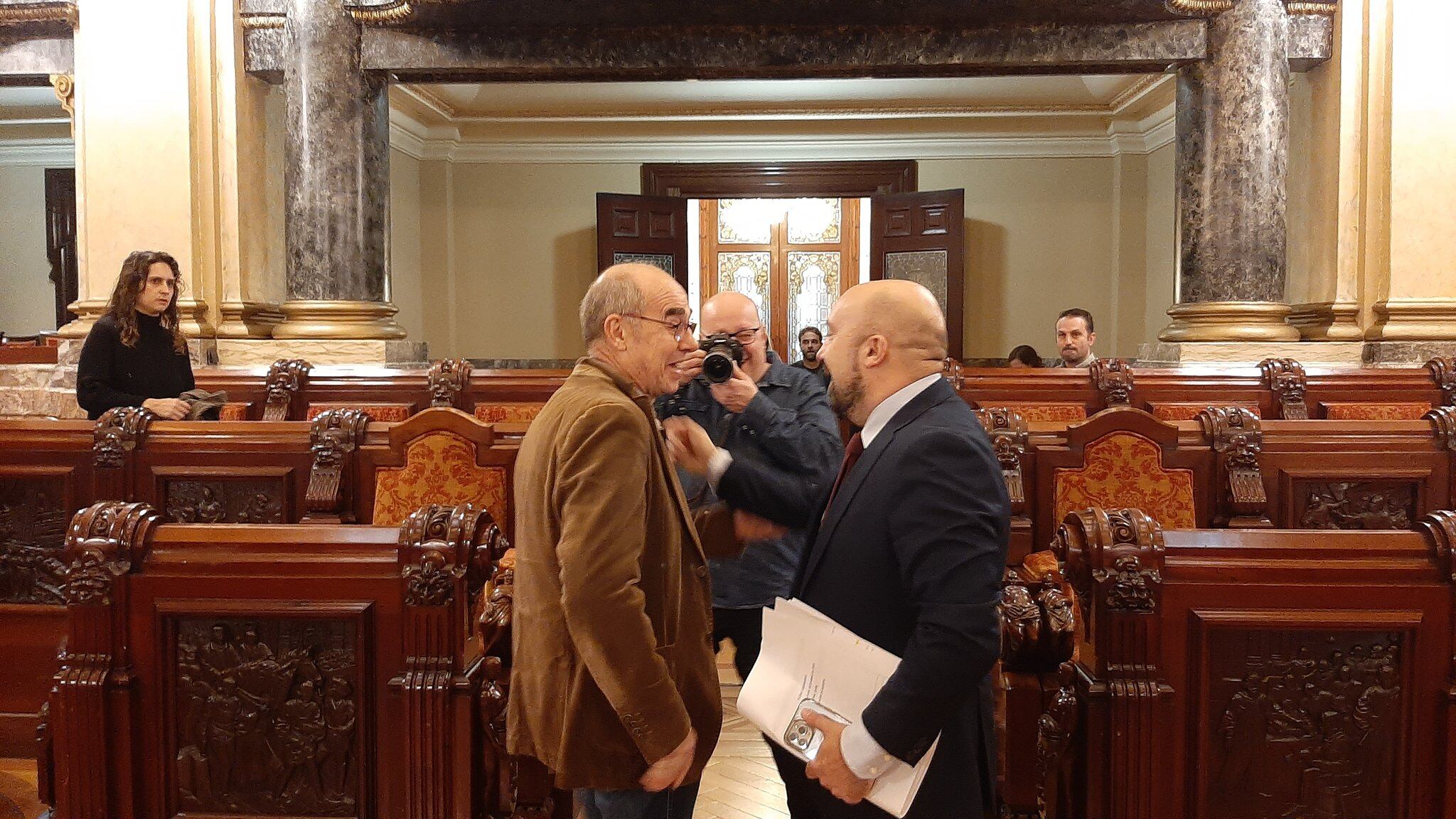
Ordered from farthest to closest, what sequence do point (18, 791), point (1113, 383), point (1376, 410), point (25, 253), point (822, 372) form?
point (25, 253) < point (1113, 383) < point (1376, 410) < point (822, 372) < point (18, 791)

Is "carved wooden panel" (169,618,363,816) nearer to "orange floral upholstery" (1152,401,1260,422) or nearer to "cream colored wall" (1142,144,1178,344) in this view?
"orange floral upholstery" (1152,401,1260,422)

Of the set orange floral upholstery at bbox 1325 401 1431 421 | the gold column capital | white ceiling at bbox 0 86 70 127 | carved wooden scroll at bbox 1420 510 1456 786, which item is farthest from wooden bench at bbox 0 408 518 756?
white ceiling at bbox 0 86 70 127

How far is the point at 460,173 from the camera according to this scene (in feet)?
37.3

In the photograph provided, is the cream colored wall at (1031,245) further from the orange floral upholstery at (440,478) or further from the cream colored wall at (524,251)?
the orange floral upholstery at (440,478)

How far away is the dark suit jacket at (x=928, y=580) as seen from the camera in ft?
4.49

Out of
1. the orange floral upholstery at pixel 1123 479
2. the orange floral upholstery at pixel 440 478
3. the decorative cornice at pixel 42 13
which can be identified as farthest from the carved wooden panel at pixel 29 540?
the decorative cornice at pixel 42 13

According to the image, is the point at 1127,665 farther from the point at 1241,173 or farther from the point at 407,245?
the point at 407,245

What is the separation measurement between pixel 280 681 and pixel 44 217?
1163 centimetres

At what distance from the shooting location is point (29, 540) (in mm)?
3311

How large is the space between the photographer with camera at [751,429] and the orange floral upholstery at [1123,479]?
4.64 ft

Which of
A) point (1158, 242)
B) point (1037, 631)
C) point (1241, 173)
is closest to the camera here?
point (1037, 631)

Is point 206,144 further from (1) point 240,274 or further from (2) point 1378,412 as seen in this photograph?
(2) point 1378,412

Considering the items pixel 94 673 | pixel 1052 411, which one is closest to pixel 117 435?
pixel 94 673

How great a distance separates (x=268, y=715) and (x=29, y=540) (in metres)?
1.81
